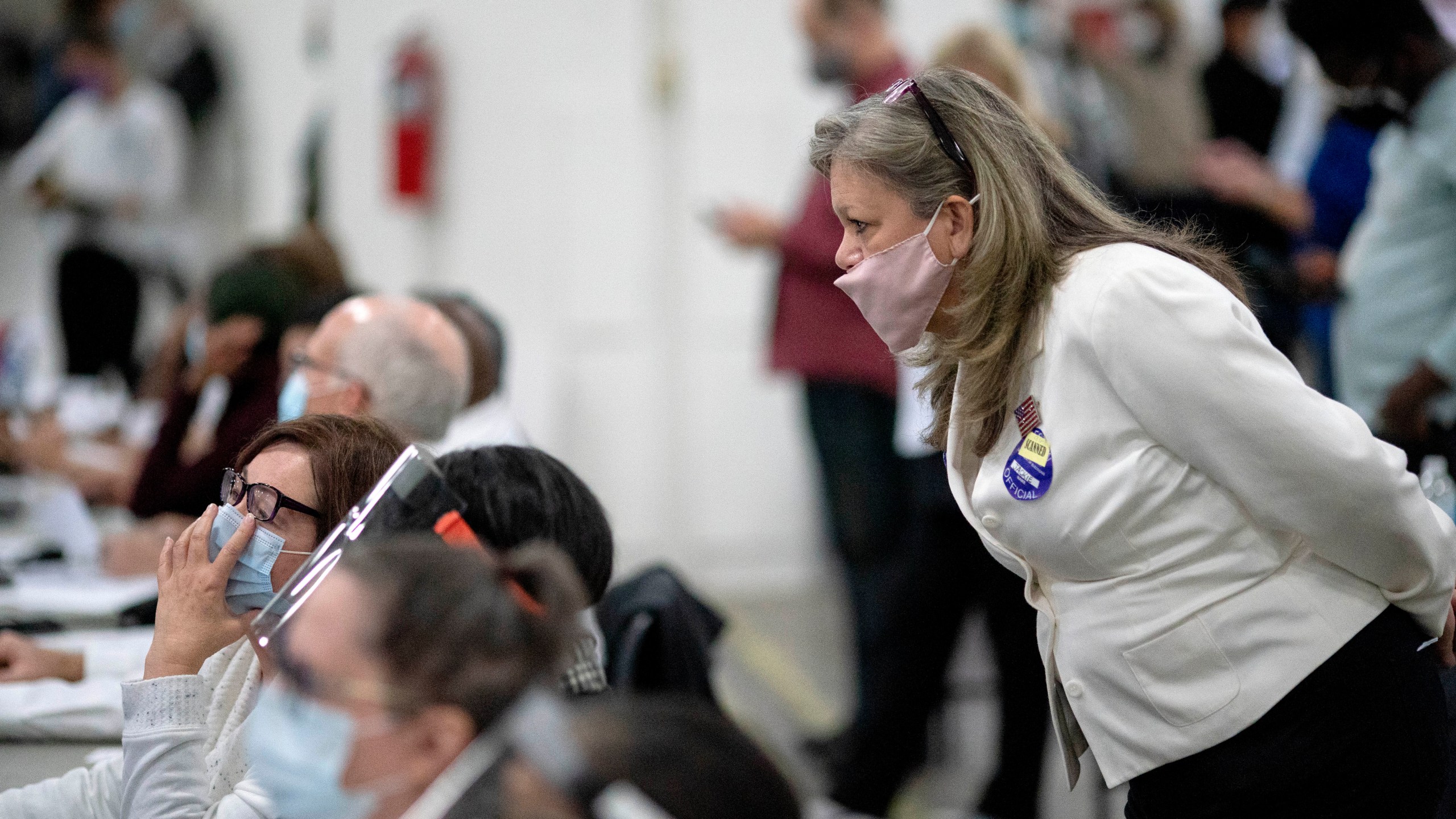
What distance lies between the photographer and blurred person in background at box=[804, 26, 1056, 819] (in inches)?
125

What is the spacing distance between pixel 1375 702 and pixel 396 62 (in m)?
5.00

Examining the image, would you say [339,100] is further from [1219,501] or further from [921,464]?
[1219,501]

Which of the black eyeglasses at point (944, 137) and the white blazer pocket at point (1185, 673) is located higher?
the black eyeglasses at point (944, 137)

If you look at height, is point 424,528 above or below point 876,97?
below

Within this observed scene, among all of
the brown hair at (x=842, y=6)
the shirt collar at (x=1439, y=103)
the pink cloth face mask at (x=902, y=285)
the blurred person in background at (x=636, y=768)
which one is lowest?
the blurred person in background at (x=636, y=768)

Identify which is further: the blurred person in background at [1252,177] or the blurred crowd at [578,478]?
the blurred person in background at [1252,177]

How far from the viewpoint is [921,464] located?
11.0 feet

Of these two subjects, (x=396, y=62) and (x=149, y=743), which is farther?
(x=396, y=62)

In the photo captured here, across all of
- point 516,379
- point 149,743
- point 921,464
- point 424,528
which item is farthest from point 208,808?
point 516,379

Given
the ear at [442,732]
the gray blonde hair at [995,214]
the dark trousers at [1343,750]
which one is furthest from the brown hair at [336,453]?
the dark trousers at [1343,750]

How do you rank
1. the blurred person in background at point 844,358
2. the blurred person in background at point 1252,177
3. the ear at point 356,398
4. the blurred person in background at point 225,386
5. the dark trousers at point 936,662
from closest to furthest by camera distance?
the ear at point 356,398 < the dark trousers at point 936,662 < the blurred person in background at point 225,386 < the blurred person in background at point 1252,177 < the blurred person in background at point 844,358

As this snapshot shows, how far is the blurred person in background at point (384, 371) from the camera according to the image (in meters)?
2.55

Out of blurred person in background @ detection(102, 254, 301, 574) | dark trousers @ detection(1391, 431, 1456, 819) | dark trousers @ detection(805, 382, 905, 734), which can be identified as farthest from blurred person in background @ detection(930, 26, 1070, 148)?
blurred person in background @ detection(102, 254, 301, 574)

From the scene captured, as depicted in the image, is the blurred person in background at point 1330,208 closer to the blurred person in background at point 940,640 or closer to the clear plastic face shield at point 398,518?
the blurred person in background at point 940,640
